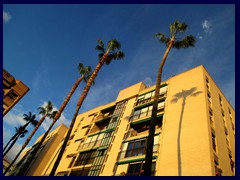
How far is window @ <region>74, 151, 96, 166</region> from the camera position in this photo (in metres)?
28.0

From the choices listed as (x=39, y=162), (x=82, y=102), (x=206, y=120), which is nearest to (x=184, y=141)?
(x=206, y=120)

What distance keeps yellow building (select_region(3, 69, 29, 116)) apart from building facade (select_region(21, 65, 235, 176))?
12830 millimetres

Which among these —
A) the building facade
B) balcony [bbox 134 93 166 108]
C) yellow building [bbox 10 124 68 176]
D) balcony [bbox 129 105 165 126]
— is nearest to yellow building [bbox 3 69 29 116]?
the building facade

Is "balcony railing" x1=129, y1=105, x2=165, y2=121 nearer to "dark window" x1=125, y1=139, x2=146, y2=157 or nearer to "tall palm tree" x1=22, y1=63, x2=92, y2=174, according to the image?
"dark window" x1=125, y1=139, x2=146, y2=157

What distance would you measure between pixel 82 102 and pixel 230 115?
2193 centimetres

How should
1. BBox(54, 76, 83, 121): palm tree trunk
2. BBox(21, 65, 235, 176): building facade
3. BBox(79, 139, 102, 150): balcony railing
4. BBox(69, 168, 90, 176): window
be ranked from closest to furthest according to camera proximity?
BBox(21, 65, 235, 176): building facade
BBox(54, 76, 83, 121): palm tree trunk
BBox(69, 168, 90, 176): window
BBox(79, 139, 102, 150): balcony railing

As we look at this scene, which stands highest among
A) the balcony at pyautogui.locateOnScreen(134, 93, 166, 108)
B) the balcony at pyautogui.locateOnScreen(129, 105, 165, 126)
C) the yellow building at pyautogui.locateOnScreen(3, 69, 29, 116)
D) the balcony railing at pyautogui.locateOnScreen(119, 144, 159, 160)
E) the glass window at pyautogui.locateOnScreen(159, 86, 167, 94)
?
the glass window at pyautogui.locateOnScreen(159, 86, 167, 94)

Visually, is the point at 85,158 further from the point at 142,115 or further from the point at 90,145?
the point at 142,115

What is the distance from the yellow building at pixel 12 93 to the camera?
903 inches

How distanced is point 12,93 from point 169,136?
64.2 ft

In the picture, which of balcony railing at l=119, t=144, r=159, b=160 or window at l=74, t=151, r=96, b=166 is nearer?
balcony railing at l=119, t=144, r=159, b=160

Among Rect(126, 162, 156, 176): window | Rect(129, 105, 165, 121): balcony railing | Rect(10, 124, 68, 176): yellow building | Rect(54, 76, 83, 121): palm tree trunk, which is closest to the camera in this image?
Rect(126, 162, 156, 176): window

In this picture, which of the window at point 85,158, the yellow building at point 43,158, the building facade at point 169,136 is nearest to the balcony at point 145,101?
the building facade at point 169,136

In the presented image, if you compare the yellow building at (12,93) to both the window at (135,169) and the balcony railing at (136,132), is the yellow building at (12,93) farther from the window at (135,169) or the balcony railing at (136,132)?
the window at (135,169)
